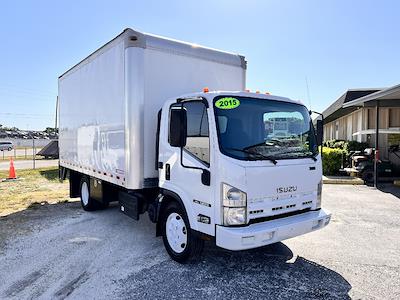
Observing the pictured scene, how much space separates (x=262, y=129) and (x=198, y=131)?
834mm

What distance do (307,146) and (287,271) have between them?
5.74 feet

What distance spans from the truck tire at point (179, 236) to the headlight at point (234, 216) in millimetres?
655

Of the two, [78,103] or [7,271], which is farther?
[78,103]

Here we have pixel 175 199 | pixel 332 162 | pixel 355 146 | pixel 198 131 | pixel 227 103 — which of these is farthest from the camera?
pixel 355 146

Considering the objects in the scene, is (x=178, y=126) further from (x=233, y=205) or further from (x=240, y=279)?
(x=240, y=279)

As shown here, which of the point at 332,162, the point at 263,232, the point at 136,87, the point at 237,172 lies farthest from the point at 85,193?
the point at 332,162

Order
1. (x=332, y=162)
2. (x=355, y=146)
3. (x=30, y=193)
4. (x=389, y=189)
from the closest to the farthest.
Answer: (x=30, y=193), (x=389, y=189), (x=332, y=162), (x=355, y=146)

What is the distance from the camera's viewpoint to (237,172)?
155 inches

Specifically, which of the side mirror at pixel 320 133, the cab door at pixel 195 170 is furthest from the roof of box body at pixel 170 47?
the side mirror at pixel 320 133

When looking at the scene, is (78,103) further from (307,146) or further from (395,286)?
(395,286)

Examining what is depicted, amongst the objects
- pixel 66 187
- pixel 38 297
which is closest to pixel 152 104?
pixel 38 297

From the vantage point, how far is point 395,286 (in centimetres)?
416

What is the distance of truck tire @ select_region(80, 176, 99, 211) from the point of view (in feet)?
26.1

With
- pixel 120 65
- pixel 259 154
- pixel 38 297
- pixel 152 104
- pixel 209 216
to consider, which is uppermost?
pixel 120 65
